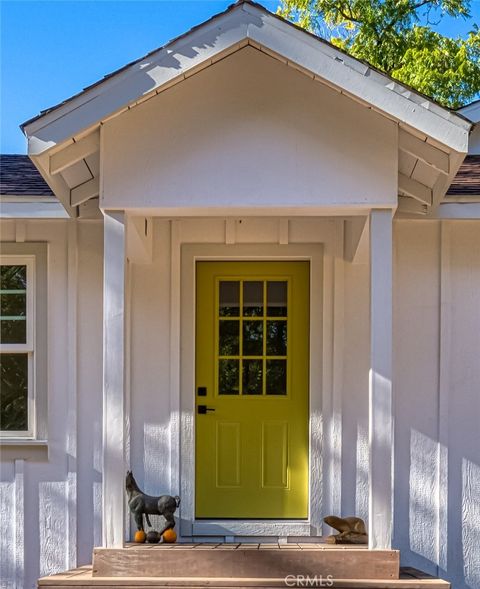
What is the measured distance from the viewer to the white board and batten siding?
4.59 m

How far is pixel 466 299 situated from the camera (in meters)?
4.57

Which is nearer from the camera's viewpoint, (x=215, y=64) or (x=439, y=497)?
(x=215, y=64)

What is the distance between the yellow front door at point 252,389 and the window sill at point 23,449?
116 centimetres

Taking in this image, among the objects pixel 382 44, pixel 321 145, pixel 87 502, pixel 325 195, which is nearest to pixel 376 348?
pixel 325 195

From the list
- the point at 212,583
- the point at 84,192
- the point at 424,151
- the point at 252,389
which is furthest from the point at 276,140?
the point at 212,583

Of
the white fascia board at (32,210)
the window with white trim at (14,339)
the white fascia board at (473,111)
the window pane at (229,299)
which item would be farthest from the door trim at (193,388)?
the white fascia board at (473,111)

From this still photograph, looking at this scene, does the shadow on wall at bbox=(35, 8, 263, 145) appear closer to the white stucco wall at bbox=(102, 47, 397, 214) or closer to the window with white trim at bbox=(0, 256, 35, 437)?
the white stucco wall at bbox=(102, 47, 397, 214)

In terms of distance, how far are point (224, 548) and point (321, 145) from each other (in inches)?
98.2

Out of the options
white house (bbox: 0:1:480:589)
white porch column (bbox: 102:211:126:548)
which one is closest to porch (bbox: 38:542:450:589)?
white porch column (bbox: 102:211:126:548)

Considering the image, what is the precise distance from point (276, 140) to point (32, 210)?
192 centimetres

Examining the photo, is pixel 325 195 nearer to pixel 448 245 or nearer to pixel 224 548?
pixel 448 245
